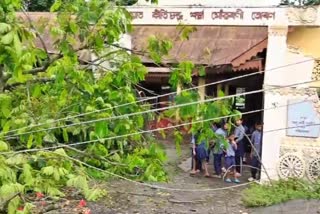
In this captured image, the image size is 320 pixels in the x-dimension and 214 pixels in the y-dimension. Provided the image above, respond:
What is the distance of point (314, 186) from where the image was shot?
9469mm

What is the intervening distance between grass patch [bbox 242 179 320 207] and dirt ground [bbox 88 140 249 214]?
203 millimetres

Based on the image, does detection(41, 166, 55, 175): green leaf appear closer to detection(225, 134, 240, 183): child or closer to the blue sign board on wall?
the blue sign board on wall

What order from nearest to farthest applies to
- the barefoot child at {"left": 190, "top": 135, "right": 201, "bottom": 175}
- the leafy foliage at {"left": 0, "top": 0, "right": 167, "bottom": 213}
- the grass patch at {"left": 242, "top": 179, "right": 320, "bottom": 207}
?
the leafy foliage at {"left": 0, "top": 0, "right": 167, "bottom": 213} → the grass patch at {"left": 242, "top": 179, "right": 320, "bottom": 207} → the barefoot child at {"left": 190, "top": 135, "right": 201, "bottom": 175}

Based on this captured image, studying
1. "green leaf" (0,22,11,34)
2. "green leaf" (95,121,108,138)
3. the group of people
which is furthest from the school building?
"green leaf" (0,22,11,34)

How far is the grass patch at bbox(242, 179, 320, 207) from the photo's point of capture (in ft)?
29.2

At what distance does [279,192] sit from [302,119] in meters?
1.52

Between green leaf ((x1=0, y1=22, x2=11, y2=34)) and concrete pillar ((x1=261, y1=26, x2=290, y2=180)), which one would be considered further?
concrete pillar ((x1=261, y1=26, x2=290, y2=180))

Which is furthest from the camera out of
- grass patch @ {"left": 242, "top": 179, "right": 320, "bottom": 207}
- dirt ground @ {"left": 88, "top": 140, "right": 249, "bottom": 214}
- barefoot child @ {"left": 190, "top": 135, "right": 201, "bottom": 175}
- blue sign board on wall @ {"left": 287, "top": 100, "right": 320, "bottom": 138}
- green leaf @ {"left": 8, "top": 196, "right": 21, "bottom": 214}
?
barefoot child @ {"left": 190, "top": 135, "right": 201, "bottom": 175}

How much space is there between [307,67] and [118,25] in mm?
6609

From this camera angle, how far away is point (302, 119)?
33.3 feet

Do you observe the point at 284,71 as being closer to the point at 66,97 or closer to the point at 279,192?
the point at 279,192

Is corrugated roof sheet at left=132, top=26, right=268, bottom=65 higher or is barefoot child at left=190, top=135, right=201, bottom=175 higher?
corrugated roof sheet at left=132, top=26, right=268, bottom=65

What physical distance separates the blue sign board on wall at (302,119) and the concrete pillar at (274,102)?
5.4 inches

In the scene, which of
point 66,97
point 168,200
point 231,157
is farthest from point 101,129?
point 231,157
